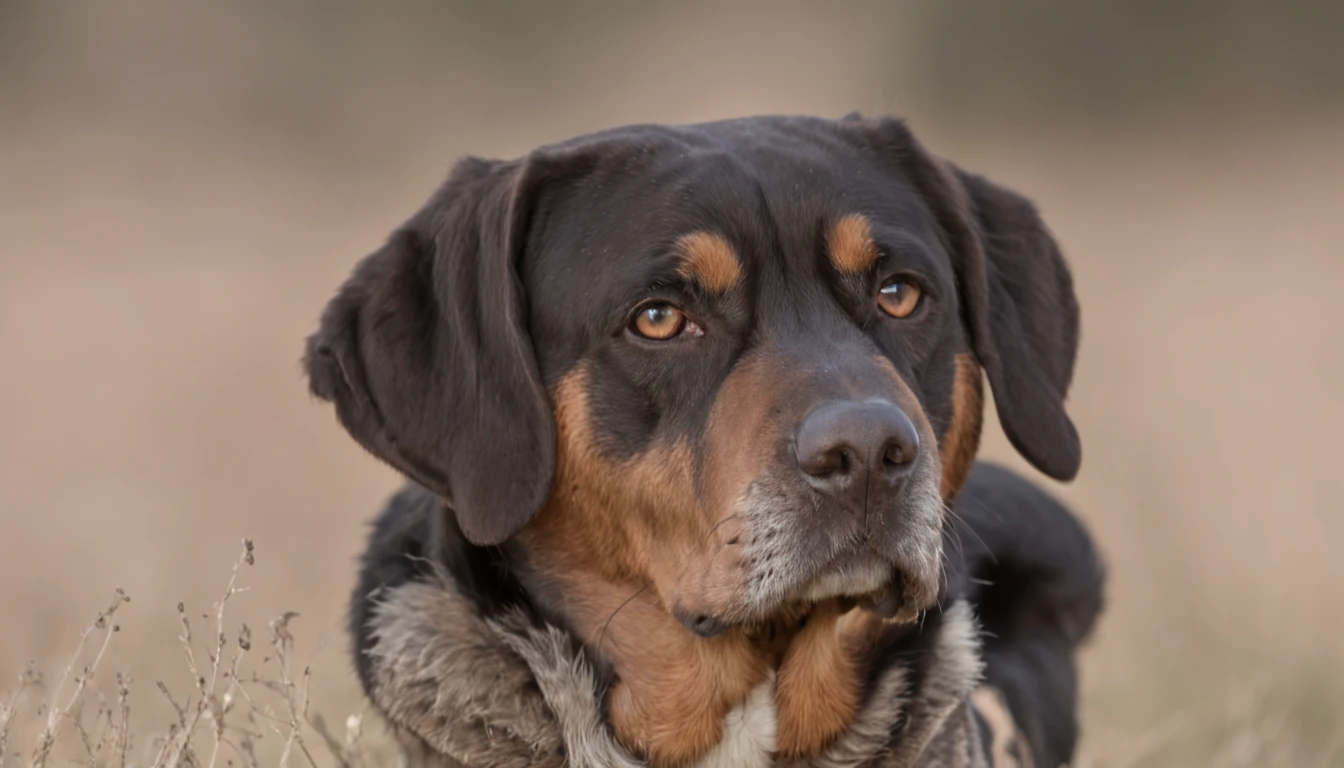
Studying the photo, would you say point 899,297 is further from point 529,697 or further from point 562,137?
point 562,137

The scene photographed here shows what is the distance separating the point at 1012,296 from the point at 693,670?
135 centimetres

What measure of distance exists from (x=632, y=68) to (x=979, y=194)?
15372 millimetres

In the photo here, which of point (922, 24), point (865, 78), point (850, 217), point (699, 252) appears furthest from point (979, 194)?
point (922, 24)

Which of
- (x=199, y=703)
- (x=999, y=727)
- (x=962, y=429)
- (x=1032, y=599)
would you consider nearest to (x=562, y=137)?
(x=1032, y=599)

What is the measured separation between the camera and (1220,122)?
17.6 meters

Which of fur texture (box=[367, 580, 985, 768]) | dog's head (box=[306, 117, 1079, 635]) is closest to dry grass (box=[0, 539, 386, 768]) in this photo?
fur texture (box=[367, 580, 985, 768])

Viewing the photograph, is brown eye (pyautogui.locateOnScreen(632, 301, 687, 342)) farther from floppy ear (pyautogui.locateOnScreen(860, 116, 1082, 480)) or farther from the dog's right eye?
floppy ear (pyautogui.locateOnScreen(860, 116, 1082, 480))

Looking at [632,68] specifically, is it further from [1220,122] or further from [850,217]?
[850,217]

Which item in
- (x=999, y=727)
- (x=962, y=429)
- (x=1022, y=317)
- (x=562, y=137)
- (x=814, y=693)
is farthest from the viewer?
(x=562, y=137)

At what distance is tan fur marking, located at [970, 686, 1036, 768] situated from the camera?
4.93 m

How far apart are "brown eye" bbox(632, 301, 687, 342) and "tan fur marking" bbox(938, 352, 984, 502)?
75 centimetres

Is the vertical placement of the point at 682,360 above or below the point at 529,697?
above

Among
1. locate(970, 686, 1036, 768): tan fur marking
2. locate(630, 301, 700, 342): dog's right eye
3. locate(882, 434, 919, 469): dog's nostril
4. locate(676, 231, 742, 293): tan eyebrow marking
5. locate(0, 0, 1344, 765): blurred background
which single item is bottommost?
locate(0, 0, 1344, 765): blurred background

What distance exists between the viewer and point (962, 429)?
4.35 meters
